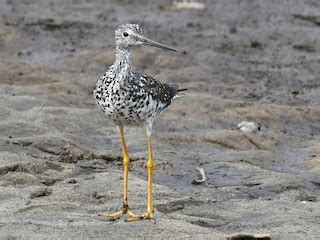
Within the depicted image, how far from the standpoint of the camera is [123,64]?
27.1 feet

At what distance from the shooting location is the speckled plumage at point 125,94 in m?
8.02

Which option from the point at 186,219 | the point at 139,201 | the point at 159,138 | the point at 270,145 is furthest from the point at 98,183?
the point at 270,145

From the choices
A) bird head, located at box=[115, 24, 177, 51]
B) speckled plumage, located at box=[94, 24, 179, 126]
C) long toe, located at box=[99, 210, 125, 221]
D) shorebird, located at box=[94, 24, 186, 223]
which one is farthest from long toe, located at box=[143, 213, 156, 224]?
bird head, located at box=[115, 24, 177, 51]

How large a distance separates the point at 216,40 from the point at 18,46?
315cm

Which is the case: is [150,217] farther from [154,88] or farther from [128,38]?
[128,38]

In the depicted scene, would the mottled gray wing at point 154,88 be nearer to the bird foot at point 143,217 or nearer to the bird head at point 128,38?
the bird head at point 128,38

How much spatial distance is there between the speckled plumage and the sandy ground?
809 mm

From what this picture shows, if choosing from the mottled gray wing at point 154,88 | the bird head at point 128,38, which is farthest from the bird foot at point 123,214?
the bird head at point 128,38

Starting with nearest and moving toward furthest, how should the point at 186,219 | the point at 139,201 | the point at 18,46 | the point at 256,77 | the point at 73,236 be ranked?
the point at 73,236 < the point at 186,219 < the point at 139,201 < the point at 256,77 < the point at 18,46

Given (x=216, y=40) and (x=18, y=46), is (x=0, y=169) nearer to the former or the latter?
(x=18, y=46)

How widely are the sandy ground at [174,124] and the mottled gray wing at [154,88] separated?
84 centimetres

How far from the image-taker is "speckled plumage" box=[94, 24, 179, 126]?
802 cm

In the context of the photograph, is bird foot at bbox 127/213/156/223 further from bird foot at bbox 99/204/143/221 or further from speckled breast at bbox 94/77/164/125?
speckled breast at bbox 94/77/164/125

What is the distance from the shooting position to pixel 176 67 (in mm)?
13844
